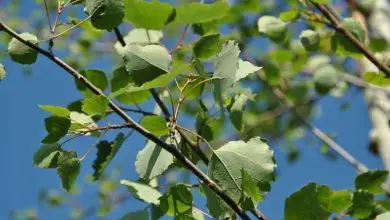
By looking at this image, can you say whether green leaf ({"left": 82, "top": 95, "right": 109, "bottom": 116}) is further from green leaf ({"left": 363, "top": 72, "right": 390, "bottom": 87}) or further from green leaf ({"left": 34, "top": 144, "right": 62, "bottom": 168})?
green leaf ({"left": 363, "top": 72, "right": 390, "bottom": 87})

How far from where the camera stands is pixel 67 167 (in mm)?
803

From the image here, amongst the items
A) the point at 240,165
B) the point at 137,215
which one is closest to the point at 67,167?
the point at 137,215

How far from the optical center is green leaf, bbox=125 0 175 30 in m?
0.89

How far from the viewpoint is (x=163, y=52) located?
2.56 feet

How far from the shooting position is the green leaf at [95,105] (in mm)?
763

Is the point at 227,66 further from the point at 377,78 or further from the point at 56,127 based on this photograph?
the point at 377,78

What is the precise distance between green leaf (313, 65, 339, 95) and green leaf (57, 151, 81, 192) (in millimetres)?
758

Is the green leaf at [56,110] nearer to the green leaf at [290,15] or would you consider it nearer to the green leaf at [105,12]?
the green leaf at [105,12]

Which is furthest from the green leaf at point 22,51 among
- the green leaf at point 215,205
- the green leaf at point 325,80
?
the green leaf at point 325,80

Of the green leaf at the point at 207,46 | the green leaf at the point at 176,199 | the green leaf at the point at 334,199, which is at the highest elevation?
the green leaf at the point at 207,46

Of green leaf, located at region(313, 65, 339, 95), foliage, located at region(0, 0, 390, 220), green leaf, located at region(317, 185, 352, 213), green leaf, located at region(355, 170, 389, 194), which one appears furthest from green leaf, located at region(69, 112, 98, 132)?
green leaf, located at region(313, 65, 339, 95)

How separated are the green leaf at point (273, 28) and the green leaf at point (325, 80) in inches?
9.7

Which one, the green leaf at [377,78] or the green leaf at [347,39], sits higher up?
the green leaf at [347,39]

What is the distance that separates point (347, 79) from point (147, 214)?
5.41 feet
